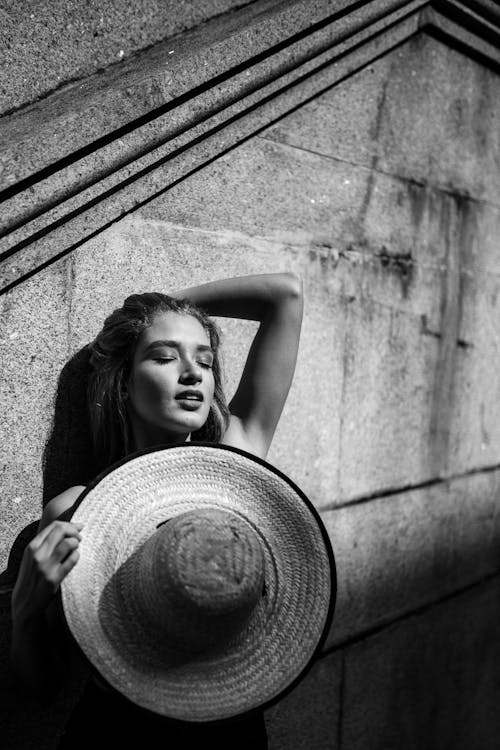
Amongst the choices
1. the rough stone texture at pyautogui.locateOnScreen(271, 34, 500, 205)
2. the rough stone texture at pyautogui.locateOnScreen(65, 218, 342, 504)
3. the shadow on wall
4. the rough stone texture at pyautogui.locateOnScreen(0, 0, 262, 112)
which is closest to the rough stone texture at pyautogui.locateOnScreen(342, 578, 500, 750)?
the rough stone texture at pyautogui.locateOnScreen(65, 218, 342, 504)

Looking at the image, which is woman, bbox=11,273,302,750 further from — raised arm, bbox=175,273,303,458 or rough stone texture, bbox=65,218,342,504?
rough stone texture, bbox=65,218,342,504

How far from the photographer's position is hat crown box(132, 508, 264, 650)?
5.81 feet

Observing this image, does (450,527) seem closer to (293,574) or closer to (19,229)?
(293,574)

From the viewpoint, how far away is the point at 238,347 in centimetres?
283

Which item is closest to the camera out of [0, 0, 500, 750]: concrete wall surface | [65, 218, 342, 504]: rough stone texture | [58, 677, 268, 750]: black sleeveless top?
[58, 677, 268, 750]: black sleeveless top

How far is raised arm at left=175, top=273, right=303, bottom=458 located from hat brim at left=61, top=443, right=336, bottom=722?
42cm

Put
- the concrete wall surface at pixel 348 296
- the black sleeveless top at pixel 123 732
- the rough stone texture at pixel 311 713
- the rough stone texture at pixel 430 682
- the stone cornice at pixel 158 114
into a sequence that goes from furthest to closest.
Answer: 1. the rough stone texture at pixel 430 682
2. the rough stone texture at pixel 311 713
3. the concrete wall surface at pixel 348 296
4. the stone cornice at pixel 158 114
5. the black sleeveless top at pixel 123 732

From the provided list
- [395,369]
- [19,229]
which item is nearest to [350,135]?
[395,369]

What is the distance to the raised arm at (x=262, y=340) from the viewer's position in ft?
8.09

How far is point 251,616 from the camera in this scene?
1965 millimetres

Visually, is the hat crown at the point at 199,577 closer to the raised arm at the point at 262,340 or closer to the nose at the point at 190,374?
the nose at the point at 190,374

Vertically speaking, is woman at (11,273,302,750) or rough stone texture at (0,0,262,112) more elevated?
rough stone texture at (0,0,262,112)

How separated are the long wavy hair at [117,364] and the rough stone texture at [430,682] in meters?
1.70

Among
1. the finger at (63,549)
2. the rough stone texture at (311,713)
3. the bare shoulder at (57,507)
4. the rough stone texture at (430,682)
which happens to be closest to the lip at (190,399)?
the bare shoulder at (57,507)
